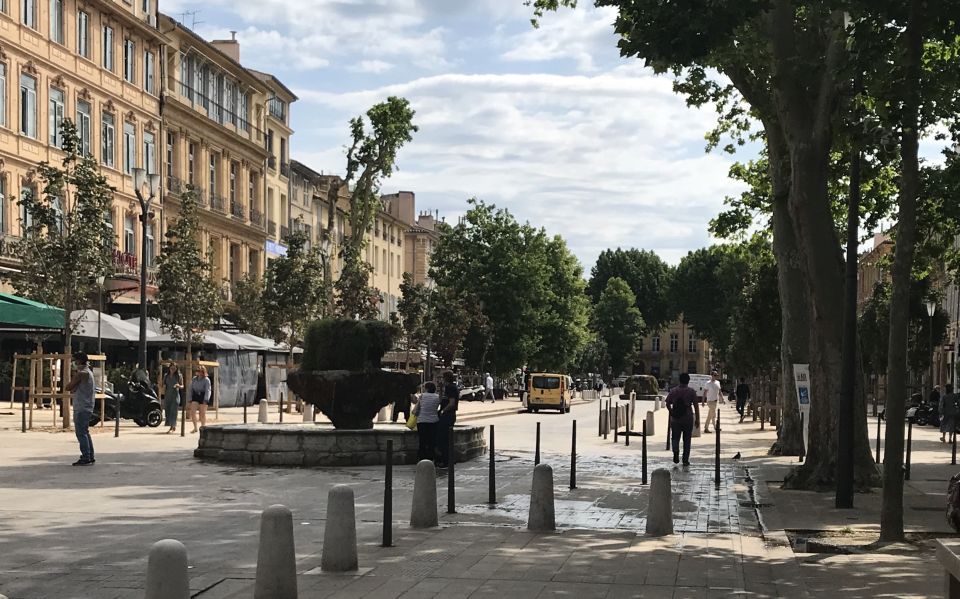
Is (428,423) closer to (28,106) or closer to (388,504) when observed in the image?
(388,504)

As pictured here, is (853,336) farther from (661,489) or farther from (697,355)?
(697,355)

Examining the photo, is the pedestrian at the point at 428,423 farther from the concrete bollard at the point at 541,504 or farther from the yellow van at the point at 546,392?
the yellow van at the point at 546,392

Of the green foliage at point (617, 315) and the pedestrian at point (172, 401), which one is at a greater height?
the green foliage at point (617, 315)

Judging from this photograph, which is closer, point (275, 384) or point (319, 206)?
point (275, 384)

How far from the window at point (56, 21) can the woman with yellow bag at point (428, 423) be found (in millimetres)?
29098

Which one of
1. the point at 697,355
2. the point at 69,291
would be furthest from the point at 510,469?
the point at 697,355

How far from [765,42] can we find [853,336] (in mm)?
4795

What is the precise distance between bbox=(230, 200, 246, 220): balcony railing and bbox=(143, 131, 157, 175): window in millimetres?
9368

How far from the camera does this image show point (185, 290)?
131ft

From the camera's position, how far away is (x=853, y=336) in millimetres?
15859

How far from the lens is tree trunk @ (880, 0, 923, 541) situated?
12266mm

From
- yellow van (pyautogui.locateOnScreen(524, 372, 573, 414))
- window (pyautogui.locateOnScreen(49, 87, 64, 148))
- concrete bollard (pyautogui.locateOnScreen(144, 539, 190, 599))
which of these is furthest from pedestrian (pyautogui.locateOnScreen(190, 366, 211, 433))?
yellow van (pyautogui.locateOnScreen(524, 372, 573, 414))

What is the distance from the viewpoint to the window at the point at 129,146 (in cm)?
5119

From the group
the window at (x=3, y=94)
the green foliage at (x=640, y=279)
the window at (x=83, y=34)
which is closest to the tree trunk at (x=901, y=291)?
the window at (x=3, y=94)
